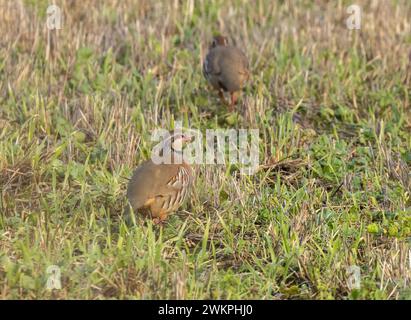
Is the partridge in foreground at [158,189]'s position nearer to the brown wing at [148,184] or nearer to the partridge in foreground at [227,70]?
the brown wing at [148,184]

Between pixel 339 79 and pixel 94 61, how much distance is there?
2.08 m

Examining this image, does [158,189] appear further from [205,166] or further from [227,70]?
[227,70]

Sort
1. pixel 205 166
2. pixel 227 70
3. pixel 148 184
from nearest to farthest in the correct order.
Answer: pixel 148 184
pixel 205 166
pixel 227 70

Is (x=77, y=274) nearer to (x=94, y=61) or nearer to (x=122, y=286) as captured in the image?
(x=122, y=286)

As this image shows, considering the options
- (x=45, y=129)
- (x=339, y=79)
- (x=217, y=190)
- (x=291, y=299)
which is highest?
(x=339, y=79)

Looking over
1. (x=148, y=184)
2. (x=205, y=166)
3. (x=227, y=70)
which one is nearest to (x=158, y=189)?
(x=148, y=184)

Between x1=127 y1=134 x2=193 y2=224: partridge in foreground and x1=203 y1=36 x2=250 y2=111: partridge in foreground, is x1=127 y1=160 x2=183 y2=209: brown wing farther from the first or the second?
x1=203 y1=36 x2=250 y2=111: partridge in foreground

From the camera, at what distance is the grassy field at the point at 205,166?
16.2 ft

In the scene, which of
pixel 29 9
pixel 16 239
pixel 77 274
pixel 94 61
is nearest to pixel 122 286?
pixel 77 274

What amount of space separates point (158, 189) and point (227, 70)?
2220 millimetres

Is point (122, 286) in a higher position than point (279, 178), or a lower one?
lower

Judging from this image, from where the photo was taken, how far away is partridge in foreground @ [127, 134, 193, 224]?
531cm

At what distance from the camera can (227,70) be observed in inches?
290

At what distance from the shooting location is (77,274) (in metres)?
4.73
